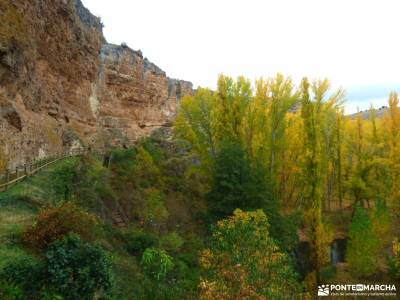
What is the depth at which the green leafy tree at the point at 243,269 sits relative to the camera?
23.1ft

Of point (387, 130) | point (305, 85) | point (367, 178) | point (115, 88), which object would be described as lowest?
point (367, 178)

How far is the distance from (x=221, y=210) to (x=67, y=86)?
15.9 meters

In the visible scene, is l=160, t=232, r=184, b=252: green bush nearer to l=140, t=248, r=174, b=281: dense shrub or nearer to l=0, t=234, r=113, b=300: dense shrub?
l=140, t=248, r=174, b=281: dense shrub

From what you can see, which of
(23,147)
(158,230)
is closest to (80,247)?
(23,147)

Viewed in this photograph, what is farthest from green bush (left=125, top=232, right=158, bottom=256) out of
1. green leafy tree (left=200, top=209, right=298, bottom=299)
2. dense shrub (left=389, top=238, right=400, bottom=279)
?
dense shrub (left=389, top=238, right=400, bottom=279)

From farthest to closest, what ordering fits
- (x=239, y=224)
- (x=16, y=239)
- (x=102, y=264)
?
(x=239, y=224)
(x=16, y=239)
(x=102, y=264)

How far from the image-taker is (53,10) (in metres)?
20.8

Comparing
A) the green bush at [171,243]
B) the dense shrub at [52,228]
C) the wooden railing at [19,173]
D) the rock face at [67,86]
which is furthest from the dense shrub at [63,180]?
the green bush at [171,243]

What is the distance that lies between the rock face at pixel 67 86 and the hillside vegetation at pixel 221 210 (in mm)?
2803

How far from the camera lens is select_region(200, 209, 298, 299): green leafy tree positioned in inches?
277

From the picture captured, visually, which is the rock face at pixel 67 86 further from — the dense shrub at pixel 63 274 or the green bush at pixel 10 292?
the green bush at pixel 10 292

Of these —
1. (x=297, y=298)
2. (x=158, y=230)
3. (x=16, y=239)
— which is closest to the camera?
(x=16, y=239)

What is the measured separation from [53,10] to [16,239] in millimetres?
18574

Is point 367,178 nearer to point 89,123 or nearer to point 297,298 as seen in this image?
point 297,298
